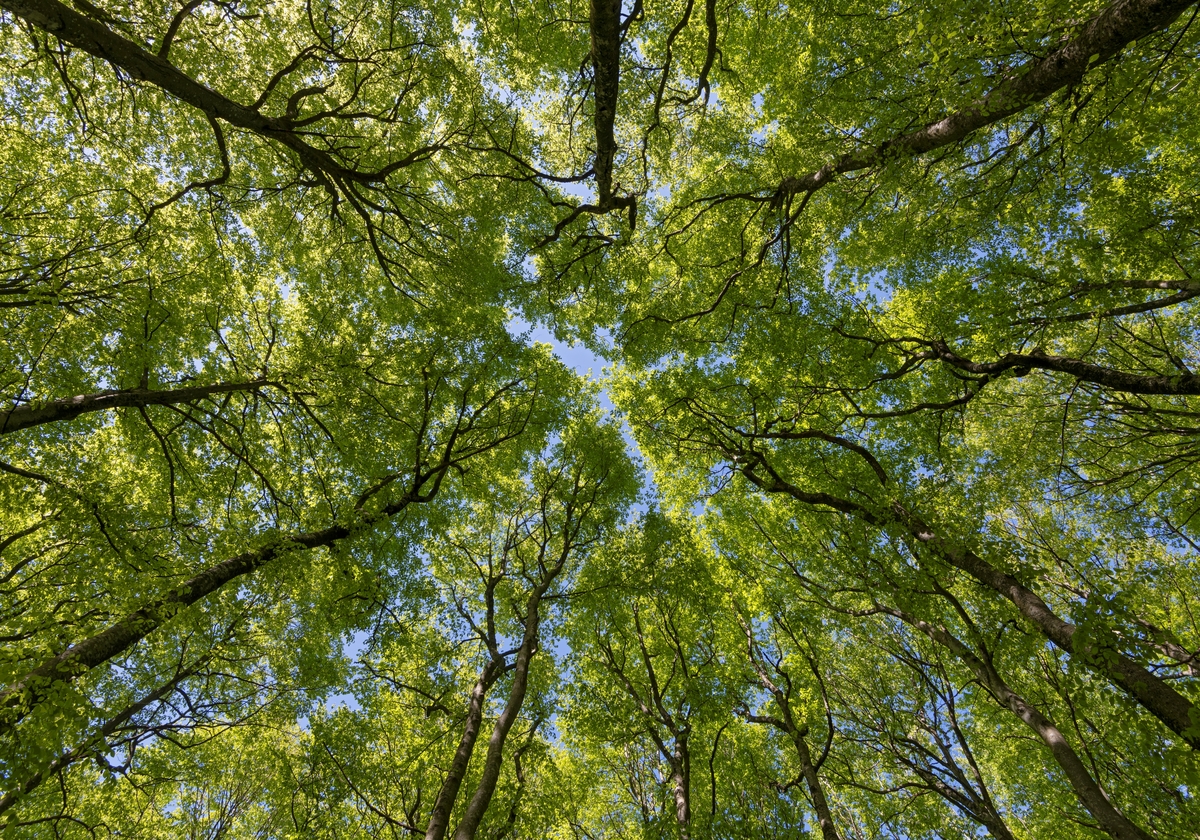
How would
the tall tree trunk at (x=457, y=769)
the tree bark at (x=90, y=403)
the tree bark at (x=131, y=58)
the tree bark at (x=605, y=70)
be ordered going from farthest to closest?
the tall tree trunk at (x=457, y=769), the tree bark at (x=90, y=403), the tree bark at (x=605, y=70), the tree bark at (x=131, y=58)

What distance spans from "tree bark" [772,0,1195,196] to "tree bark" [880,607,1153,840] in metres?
7.33

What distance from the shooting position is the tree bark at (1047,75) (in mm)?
4391

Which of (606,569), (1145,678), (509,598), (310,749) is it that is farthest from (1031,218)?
(310,749)

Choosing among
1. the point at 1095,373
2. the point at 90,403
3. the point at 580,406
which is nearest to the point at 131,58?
the point at 90,403

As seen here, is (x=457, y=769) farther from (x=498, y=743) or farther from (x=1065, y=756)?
(x=1065, y=756)

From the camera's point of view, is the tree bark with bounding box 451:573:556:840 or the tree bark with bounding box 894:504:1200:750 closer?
the tree bark with bounding box 894:504:1200:750

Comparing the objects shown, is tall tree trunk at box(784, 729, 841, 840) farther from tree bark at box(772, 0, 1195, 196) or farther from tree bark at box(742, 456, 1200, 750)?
tree bark at box(772, 0, 1195, 196)

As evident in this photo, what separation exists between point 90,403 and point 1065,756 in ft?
44.6

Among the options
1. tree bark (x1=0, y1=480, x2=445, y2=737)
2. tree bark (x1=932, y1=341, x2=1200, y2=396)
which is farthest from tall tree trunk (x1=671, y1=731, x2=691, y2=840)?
tree bark (x1=932, y1=341, x2=1200, y2=396)

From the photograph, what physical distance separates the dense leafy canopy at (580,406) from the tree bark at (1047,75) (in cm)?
7

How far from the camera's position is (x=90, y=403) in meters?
6.58

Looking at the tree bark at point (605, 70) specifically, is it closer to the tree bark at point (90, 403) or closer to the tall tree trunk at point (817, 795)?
the tree bark at point (90, 403)

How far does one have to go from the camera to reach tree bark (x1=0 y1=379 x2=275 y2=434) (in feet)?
19.3

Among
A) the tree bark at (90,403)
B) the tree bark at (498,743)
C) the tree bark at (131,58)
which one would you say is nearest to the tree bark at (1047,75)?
the tree bark at (131,58)
